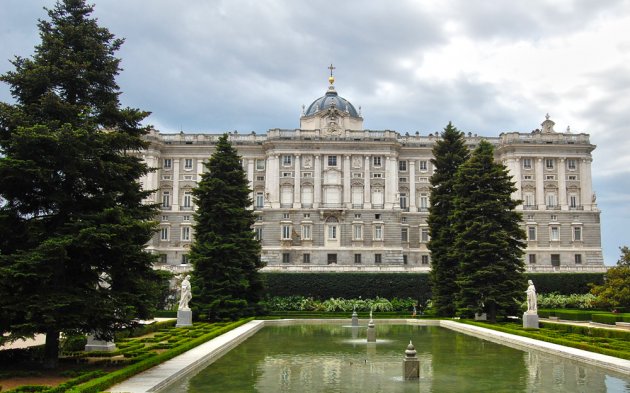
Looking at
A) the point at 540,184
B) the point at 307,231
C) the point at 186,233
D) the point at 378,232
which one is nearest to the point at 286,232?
the point at 307,231

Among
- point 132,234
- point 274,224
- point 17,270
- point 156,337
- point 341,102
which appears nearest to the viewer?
point 17,270

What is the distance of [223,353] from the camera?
2228 cm

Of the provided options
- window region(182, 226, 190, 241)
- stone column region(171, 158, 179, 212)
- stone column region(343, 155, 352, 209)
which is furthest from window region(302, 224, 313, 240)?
stone column region(171, 158, 179, 212)

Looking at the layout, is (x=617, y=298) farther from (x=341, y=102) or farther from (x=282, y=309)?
(x=341, y=102)

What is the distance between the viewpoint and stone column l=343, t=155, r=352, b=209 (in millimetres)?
70312

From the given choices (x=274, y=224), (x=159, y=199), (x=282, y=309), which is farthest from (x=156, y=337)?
(x=159, y=199)

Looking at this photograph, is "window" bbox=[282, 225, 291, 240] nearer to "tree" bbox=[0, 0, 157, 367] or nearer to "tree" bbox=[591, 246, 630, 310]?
"tree" bbox=[591, 246, 630, 310]

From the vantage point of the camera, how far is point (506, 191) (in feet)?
126

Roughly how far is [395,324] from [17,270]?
27.5m

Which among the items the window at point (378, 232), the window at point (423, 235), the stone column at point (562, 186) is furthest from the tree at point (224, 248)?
the stone column at point (562, 186)

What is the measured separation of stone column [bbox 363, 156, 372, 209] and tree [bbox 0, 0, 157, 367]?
5271cm

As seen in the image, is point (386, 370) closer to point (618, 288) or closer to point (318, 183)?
point (618, 288)

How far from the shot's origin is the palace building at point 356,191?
68.9m

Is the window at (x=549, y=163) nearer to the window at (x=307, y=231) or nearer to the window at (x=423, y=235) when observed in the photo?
the window at (x=423, y=235)
